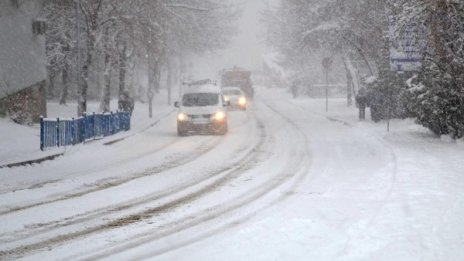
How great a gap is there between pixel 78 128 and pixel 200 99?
6.00 meters

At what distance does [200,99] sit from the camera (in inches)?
875

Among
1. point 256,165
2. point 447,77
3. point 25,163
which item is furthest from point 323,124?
point 25,163

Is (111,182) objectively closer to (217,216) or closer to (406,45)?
(217,216)

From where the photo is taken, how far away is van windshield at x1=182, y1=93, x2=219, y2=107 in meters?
22.0

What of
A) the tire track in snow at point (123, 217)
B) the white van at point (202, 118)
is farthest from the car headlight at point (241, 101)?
the tire track in snow at point (123, 217)

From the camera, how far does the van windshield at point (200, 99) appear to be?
866 inches

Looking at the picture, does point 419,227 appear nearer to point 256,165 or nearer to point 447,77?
point 256,165

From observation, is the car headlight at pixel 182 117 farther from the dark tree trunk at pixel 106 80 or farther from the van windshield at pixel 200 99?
the dark tree trunk at pixel 106 80

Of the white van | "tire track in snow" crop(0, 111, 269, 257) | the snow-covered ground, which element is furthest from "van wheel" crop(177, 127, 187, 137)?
"tire track in snow" crop(0, 111, 269, 257)

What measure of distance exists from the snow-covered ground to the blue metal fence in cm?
54

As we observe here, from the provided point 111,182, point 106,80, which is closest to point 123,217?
point 111,182

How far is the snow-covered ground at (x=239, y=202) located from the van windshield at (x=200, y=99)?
5.09m

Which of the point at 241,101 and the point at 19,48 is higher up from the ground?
the point at 19,48

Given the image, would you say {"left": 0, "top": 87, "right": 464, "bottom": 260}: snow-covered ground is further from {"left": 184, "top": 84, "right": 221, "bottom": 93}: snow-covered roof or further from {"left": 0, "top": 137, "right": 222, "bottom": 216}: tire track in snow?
{"left": 184, "top": 84, "right": 221, "bottom": 93}: snow-covered roof
